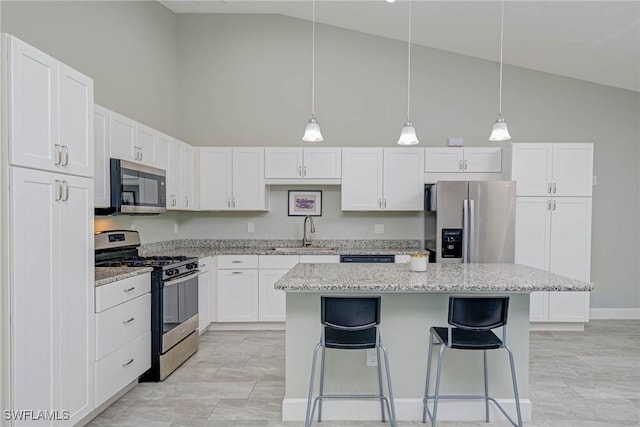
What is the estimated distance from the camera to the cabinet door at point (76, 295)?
6.92ft

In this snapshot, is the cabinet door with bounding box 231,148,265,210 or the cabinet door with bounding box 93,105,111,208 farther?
the cabinet door with bounding box 231,148,265,210

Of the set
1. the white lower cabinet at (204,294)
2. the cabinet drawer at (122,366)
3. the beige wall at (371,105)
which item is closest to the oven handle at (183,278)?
the white lower cabinet at (204,294)

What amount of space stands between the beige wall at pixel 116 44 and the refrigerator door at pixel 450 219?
10.7ft

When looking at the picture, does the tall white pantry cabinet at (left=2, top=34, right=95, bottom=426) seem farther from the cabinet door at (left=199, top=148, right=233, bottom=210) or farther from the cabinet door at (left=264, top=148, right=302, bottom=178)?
the cabinet door at (left=264, top=148, right=302, bottom=178)

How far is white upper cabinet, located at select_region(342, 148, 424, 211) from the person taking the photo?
181 inches

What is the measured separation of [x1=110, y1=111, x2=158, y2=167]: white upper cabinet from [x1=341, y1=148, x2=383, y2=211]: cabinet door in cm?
209

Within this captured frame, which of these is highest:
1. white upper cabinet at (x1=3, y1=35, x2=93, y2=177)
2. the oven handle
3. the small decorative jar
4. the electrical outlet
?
white upper cabinet at (x1=3, y1=35, x2=93, y2=177)

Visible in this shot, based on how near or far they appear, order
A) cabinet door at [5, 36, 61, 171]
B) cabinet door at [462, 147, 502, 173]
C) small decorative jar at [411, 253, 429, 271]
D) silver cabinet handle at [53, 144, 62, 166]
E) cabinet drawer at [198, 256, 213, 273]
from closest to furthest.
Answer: cabinet door at [5, 36, 61, 171] → silver cabinet handle at [53, 144, 62, 166] → small decorative jar at [411, 253, 429, 271] → cabinet drawer at [198, 256, 213, 273] → cabinet door at [462, 147, 502, 173]

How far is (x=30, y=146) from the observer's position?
187 cm

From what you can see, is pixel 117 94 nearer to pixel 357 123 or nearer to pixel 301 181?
pixel 301 181

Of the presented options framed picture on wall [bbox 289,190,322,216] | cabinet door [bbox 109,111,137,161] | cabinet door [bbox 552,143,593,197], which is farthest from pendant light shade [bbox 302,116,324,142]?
cabinet door [bbox 552,143,593,197]

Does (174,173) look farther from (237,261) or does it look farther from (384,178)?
(384,178)

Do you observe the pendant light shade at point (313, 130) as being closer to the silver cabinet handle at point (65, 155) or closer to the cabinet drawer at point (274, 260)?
the silver cabinet handle at point (65, 155)

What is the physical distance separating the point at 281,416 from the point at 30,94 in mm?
2309
